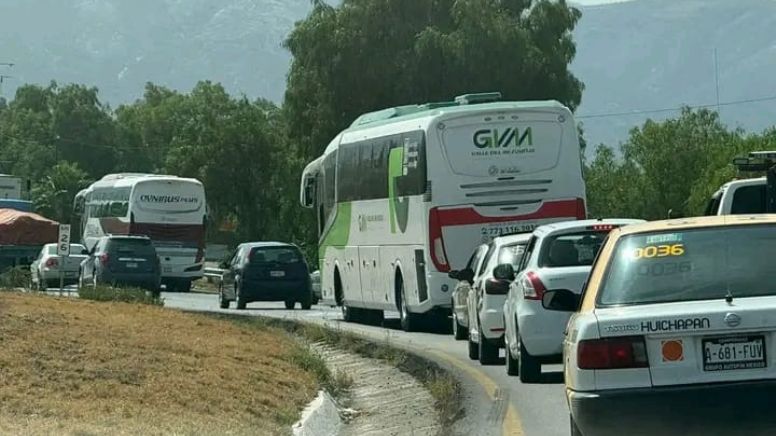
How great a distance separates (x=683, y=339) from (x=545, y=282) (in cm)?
759

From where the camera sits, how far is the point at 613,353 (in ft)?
32.0

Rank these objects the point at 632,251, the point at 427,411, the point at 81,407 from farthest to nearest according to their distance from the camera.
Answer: the point at 427,411 < the point at 81,407 < the point at 632,251

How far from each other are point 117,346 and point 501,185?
11.3m

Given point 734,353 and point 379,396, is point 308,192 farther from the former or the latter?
point 734,353

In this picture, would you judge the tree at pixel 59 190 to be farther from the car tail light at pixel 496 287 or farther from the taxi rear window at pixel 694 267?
the taxi rear window at pixel 694 267

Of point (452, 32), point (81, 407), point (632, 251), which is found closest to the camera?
point (632, 251)

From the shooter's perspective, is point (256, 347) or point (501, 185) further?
point (501, 185)

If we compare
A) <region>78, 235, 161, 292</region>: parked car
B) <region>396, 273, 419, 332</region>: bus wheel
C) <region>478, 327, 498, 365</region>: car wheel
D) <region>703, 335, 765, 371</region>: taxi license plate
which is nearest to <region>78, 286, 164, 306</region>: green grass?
<region>396, 273, 419, 332</region>: bus wheel

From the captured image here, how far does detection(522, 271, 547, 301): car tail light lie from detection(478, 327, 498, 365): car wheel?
361 centimetres

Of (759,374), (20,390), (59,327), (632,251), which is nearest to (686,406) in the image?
(759,374)

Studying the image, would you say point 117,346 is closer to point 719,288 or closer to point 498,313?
point 498,313

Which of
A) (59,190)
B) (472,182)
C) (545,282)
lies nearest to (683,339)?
(545,282)

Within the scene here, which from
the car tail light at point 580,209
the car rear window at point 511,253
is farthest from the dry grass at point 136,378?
the car tail light at point 580,209

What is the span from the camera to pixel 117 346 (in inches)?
763
